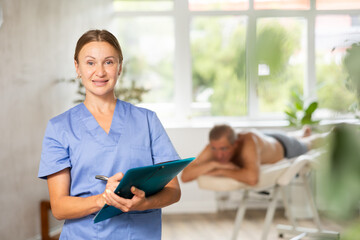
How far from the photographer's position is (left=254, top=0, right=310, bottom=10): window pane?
22cm

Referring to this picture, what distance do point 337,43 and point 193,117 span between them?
4888 millimetres

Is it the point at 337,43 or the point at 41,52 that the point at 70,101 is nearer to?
the point at 41,52

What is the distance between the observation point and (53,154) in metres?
1.20

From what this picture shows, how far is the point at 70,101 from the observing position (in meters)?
4.17

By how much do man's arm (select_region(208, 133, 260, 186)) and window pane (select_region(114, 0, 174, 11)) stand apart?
240cm

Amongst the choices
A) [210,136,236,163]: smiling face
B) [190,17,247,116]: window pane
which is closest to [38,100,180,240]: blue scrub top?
[190,17,247,116]: window pane

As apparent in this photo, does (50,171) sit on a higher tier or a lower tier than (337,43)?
lower

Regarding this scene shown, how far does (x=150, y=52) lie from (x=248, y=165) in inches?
102

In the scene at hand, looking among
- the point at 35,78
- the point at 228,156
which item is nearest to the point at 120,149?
the point at 228,156

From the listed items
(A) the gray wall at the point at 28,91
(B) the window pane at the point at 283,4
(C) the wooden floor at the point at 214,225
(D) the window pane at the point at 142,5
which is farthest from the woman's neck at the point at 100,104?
(D) the window pane at the point at 142,5

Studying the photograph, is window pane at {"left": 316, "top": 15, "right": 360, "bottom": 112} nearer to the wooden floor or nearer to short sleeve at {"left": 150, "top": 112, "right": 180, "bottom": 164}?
short sleeve at {"left": 150, "top": 112, "right": 180, "bottom": 164}

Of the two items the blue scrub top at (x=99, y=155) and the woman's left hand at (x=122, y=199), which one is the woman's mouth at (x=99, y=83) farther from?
the woman's left hand at (x=122, y=199)

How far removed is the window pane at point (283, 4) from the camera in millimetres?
223

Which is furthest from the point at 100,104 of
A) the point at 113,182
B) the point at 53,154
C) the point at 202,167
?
the point at 202,167
